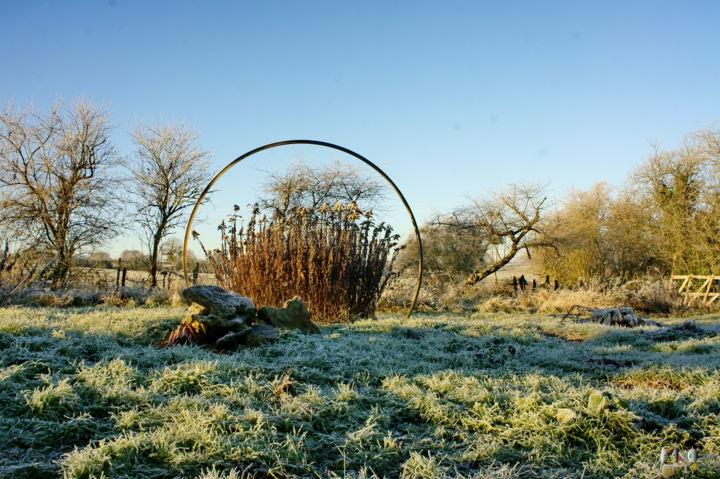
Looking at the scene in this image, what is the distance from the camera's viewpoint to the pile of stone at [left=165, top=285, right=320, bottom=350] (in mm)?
4227

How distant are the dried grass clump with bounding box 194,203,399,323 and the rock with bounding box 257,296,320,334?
1366 millimetres

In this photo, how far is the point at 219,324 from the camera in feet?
14.1

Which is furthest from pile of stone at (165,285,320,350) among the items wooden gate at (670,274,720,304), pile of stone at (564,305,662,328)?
wooden gate at (670,274,720,304)

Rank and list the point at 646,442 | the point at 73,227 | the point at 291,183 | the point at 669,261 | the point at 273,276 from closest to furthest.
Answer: the point at 646,442 → the point at 273,276 → the point at 73,227 → the point at 669,261 → the point at 291,183

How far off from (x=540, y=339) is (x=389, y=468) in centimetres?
382

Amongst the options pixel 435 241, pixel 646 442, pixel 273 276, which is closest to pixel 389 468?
pixel 646 442

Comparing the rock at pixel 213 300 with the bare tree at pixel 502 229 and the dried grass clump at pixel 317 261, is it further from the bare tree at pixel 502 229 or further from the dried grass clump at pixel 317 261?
the bare tree at pixel 502 229

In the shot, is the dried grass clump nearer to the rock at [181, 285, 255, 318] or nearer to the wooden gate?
the rock at [181, 285, 255, 318]

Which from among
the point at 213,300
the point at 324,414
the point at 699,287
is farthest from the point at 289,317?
the point at 699,287

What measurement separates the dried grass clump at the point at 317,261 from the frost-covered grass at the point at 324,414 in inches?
102

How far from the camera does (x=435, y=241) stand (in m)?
15.6

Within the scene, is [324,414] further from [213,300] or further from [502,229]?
[502,229]

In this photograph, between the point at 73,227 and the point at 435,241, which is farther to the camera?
the point at 435,241

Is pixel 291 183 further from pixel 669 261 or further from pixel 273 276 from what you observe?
pixel 669 261
